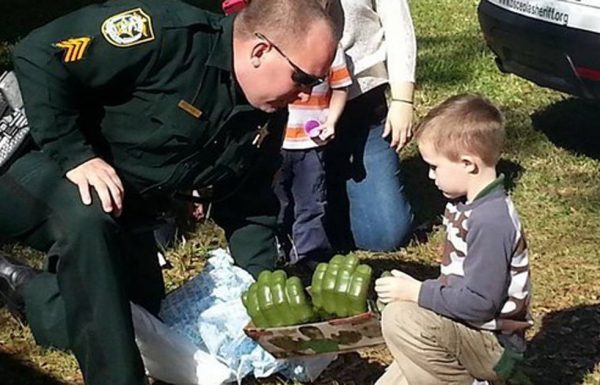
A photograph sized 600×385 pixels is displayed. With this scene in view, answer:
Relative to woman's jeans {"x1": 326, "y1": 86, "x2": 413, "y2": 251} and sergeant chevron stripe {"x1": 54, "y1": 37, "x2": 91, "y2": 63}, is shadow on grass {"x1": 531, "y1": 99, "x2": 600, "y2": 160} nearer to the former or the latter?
woman's jeans {"x1": 326, "y1": 86, "x2": 413, "y2": 251}

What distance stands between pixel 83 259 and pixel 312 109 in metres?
1.66

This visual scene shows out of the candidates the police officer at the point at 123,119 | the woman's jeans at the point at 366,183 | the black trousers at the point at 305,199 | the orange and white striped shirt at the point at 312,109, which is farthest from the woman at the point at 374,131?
the police officer at the point at 123,119

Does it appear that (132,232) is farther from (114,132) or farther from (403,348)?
(403,348)

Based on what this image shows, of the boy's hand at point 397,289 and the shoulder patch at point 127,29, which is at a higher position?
the shoulder patch at point 127,29

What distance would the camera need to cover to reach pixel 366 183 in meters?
5.33

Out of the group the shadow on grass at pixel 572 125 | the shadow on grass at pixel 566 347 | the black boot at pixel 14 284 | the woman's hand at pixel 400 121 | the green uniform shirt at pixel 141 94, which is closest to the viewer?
the green uniform shirt at pixel 141 94

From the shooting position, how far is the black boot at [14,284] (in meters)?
4.50

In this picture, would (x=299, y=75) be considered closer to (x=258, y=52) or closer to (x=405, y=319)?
(x=258, y=52)

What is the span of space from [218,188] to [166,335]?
1.68ft

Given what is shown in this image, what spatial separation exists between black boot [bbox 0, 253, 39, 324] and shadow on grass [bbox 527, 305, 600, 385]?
183cm

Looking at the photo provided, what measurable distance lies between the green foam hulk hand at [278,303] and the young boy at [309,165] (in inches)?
51.8

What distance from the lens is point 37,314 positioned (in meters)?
4.27

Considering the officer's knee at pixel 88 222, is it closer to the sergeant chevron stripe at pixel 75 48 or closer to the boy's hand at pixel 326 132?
the sergeant chevron stripe at pixel 75 48

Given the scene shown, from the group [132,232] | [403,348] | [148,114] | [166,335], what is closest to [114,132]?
[148,114]
